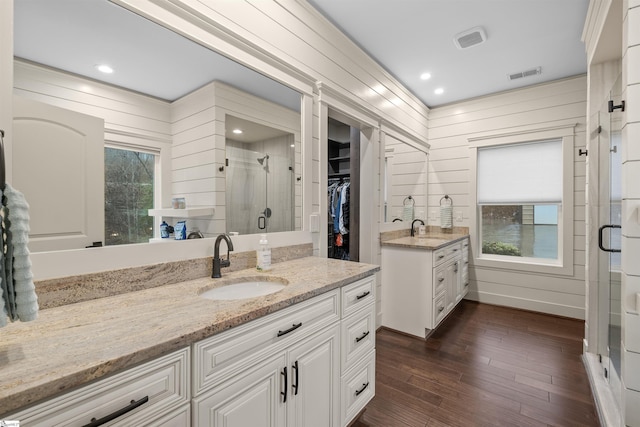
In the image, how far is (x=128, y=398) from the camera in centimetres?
70

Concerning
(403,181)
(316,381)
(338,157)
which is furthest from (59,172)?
(338,157)

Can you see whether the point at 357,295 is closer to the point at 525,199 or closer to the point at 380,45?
the point at 380,45

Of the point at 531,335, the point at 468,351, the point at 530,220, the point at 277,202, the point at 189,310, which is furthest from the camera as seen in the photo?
the point at 530,220

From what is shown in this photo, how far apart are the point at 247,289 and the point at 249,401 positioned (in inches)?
23.4

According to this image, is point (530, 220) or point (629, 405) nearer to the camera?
point (629, 405)

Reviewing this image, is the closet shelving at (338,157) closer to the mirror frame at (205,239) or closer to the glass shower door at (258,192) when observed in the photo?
the mirror frame at (205,239)

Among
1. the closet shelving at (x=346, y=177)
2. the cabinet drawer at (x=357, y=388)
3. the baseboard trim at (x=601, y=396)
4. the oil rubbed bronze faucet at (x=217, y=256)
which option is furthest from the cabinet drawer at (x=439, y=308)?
the oil rubbed bronze faucet at (x=217, y=256)

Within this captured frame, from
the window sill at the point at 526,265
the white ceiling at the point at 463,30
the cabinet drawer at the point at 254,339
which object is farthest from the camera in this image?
the window sill at the point at 526,265

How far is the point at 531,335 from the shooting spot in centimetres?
286

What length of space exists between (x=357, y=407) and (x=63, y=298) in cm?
146

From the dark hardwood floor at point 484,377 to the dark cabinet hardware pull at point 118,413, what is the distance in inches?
55.7

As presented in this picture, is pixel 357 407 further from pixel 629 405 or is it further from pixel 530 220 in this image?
pixel 530 220

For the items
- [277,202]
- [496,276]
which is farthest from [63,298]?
[496,276]

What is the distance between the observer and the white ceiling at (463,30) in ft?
7.02
